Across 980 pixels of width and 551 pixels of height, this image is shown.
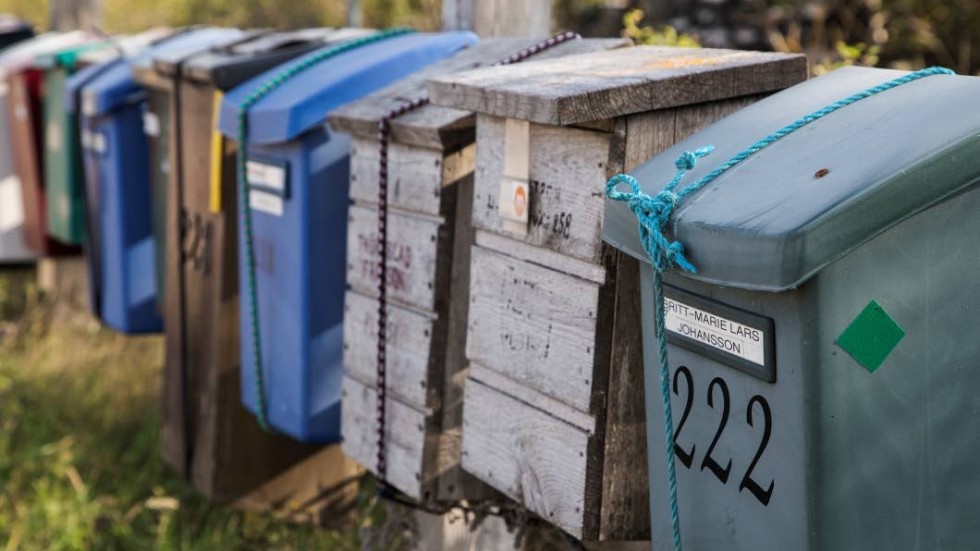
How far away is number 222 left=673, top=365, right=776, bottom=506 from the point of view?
6.90 ft

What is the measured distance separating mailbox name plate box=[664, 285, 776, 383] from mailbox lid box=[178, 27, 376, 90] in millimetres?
1960

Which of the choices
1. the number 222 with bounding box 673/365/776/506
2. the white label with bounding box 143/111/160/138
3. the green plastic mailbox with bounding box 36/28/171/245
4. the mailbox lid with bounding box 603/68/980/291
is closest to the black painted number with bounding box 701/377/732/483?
the number 222 with bounding box 673/365/776/506

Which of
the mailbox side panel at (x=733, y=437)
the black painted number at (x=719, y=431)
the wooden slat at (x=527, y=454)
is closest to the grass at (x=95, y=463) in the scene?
the wooden slat at (x=527, y=454)

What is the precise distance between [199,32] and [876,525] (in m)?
3.91

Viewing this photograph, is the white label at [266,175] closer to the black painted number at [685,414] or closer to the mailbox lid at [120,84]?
the mailbox lid at [120,84]

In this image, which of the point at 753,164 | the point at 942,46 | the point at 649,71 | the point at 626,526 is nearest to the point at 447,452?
the point at 626,526

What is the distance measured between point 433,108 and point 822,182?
4.15 ft

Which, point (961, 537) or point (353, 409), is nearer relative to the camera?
point (961, 537)

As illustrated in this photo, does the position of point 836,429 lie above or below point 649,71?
below

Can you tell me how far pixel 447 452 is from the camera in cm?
316

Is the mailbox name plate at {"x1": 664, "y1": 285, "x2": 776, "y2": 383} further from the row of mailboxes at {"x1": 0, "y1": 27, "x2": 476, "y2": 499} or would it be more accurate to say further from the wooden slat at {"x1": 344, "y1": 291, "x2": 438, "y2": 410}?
the row of mailboxes at {"x1": 0, "y1": 27, "x2": 476, "y2": 499}

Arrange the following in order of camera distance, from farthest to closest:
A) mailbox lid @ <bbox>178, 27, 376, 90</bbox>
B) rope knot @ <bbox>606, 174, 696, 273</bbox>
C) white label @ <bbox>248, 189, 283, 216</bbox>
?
mailbox lid @ <bbox>178, 27, 376, 90</bbox>, white label @ <bbox>248, 189, 283, 216</bbox>, rope knot @ <bbox>606, 174, 696, 273</bbox>

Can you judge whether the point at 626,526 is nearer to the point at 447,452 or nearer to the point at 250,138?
the point at 447,452

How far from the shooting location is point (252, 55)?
432 cm
